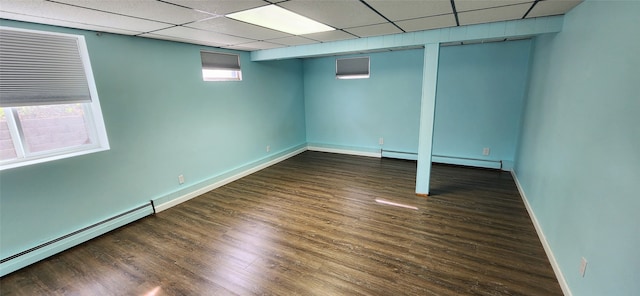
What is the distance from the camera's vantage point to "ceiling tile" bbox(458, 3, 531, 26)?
2.34 m

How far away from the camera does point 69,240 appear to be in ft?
8.96

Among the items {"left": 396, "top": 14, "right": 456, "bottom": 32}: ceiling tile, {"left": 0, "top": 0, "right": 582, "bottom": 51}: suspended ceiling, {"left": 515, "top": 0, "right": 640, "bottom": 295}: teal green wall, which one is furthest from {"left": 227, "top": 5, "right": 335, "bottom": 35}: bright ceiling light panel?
{"left": 515, "top": 0, "right": 640, "bottom": 295}: teal green wall

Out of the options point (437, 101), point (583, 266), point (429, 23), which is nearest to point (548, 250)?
point (583, 266)

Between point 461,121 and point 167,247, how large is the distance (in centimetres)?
504

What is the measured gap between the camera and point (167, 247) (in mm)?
2734

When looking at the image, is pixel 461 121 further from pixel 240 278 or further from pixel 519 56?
pixel 240 278

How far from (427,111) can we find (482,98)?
74.7 inches

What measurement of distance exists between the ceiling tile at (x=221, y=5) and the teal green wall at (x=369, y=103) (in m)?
3.84

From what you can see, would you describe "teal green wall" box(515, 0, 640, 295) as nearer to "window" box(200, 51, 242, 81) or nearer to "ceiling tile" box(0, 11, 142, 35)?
"ceiling tile" box(0, 11, 142, 35)

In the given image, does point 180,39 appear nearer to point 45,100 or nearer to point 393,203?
point 45,100

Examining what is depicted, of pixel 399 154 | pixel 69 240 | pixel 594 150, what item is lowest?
pixel 69 240

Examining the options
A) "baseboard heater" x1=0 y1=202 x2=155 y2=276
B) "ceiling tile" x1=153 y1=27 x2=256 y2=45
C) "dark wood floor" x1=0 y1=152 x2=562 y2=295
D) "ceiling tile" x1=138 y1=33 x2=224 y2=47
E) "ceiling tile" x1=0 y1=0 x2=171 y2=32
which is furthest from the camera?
"ceiling tile" x1=138 y1=33 x2=224 y2=47

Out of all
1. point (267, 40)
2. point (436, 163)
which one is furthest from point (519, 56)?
point (267, 40)

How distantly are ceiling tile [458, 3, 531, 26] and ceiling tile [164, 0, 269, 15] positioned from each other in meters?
1.94
